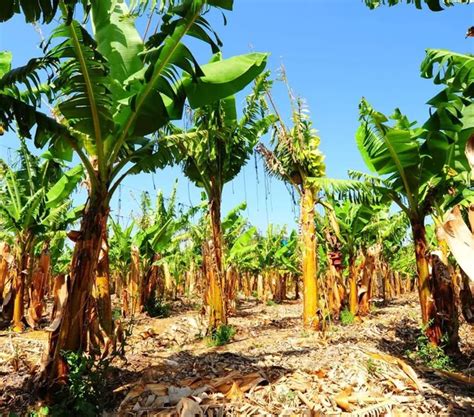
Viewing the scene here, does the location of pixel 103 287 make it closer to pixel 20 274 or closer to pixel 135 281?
pixel 20 274

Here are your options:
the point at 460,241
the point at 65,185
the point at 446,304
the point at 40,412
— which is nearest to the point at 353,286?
the point at 446,304

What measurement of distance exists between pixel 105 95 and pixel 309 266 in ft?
20.8

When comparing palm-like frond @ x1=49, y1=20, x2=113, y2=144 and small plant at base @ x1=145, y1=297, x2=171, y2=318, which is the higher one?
palm-like frond @ x1=49, y1=20, x2=113, y2=144

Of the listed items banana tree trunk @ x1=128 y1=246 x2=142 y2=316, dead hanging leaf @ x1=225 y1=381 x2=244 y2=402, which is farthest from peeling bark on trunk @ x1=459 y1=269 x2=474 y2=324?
banana tree trunk @ x1=128 y1=246 x2=142 y2=316

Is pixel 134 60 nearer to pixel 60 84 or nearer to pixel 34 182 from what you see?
pixel 60 84

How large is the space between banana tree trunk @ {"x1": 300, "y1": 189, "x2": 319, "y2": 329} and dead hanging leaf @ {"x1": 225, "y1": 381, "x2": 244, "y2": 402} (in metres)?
4.71

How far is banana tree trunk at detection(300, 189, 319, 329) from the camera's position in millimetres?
9641

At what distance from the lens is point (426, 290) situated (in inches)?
310

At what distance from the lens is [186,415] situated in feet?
14.3

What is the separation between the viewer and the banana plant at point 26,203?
998cm

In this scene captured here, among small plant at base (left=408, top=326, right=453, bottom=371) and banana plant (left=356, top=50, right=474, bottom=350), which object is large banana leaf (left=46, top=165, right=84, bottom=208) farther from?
small plant at base (left=408, top=326, right=453, bottom=371)

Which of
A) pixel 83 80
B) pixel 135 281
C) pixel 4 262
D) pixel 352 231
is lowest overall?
pixel 135 281

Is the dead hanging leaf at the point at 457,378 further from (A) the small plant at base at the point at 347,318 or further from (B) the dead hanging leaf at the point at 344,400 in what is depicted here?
(A) the small plant at base at the point at 347,318

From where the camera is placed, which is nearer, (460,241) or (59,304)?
(460,241)
